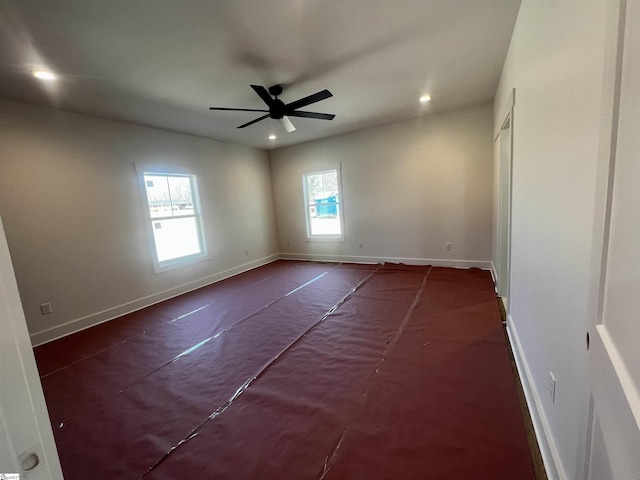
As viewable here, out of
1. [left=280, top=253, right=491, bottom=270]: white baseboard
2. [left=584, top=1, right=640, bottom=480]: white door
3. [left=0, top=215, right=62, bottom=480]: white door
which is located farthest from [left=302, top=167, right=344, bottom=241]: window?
[left=0, top=215, right=62, bottom=480]: white door

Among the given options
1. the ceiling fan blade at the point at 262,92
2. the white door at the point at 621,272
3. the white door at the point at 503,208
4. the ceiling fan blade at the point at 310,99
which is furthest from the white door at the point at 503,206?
the white door at the point at 621,272

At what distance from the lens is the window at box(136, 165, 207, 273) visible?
13.9ft

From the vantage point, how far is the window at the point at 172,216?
4242 millimetres

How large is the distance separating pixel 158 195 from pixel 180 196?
38 centimetres

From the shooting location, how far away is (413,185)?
16.5ft

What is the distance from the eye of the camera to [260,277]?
528 cm

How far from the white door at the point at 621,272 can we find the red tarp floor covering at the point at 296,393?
1087 mm

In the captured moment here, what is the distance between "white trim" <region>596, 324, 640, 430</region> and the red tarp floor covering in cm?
117

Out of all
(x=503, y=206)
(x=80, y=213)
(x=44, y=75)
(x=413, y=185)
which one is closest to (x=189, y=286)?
(x=80, y=213)

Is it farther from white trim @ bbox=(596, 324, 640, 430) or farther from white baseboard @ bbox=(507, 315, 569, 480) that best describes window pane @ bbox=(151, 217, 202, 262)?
white trim @ bbox=(596, 324, 640, 430)

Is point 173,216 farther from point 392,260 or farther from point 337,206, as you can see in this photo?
point 392,260

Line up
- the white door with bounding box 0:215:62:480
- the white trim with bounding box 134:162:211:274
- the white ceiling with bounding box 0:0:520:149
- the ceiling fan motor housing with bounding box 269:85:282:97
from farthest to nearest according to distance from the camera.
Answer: the white trim with bounding box 134:162:211:274 < the ceiling fan motor housing with bounding box 269:85:282:97 < the white ceiling with bounding box 0:0:520:149 < the white door with bounding box 0:215:62:480

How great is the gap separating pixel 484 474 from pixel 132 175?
15.9ft

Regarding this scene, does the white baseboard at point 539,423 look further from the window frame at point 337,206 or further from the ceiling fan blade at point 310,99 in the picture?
the window frame at point 337,206
